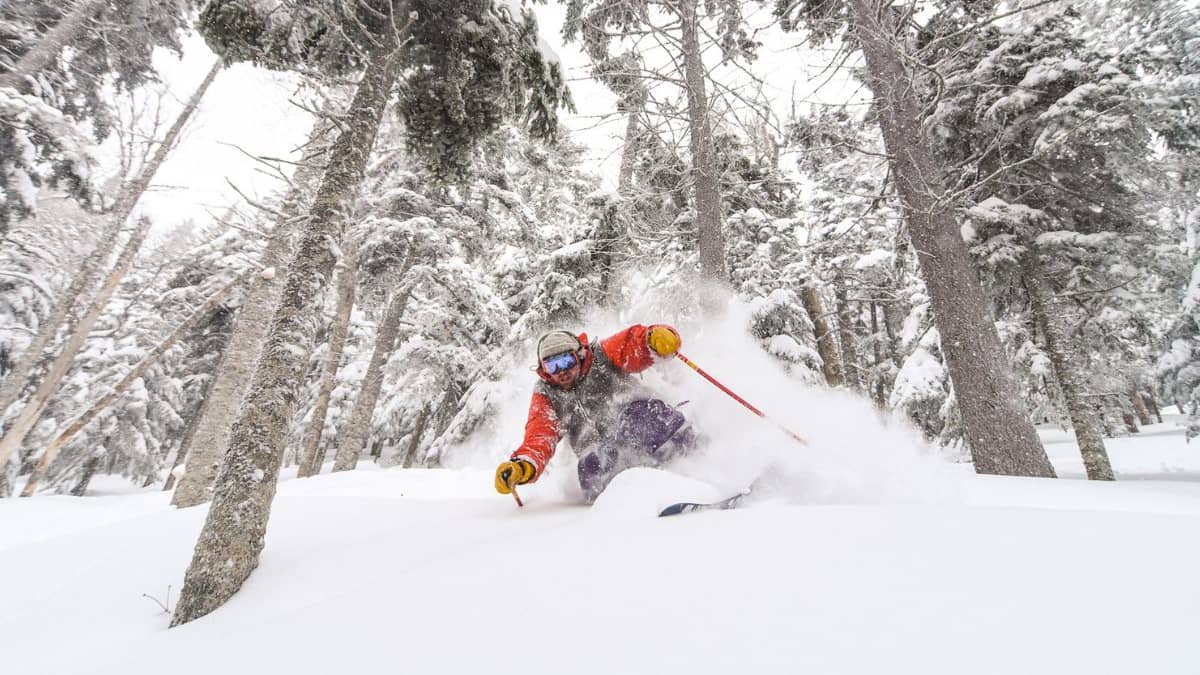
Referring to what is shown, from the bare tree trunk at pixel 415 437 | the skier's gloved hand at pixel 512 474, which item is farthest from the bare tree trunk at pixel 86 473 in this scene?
the skier's gloved hand at pixel 512 474

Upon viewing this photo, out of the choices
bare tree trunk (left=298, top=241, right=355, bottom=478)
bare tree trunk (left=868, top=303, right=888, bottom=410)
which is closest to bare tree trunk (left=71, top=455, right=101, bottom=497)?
bare tree trunk (left=298, top=241, right=355, bottom=478)

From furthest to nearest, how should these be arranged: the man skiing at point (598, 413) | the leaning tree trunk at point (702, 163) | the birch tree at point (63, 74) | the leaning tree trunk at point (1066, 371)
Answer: the leaning tree trunk at point (1066, 371) → the birch tree at point (63, 74) → the leaning tree trunk at point (702, 163) → the man skiing at point (598, 413)

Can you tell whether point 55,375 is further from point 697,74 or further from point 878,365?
point 878,365

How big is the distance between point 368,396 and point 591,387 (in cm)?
854

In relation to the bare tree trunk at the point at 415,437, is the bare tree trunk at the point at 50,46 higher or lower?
higher

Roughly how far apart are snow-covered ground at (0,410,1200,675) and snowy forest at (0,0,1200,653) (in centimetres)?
56

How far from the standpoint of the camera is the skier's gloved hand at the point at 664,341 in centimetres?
377

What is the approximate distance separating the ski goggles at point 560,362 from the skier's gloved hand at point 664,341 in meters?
0.65

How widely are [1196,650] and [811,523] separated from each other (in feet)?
3.42

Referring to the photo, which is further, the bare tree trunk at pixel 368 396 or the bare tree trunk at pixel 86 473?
the bare tree trunk at pixel 86 473

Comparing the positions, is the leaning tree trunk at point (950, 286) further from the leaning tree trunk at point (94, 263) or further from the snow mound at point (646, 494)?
the leaning tree trunk at point (94, 263)

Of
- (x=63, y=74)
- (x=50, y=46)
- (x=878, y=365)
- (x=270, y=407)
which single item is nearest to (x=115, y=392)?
(x=50, y=46)

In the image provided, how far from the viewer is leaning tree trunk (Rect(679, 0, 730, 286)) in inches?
240

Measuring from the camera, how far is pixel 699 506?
8.05 feet
